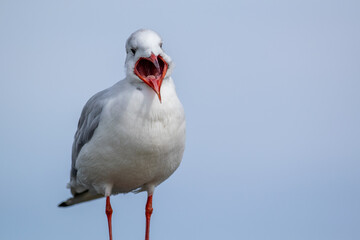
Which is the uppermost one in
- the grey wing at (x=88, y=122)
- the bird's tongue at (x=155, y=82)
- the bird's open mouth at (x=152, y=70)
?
the bird's open mouth at (x=152, y=70)

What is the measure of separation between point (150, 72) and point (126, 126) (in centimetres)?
65

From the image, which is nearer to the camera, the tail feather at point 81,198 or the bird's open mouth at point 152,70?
the bird's open mouth at point 152,70

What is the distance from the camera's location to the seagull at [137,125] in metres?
8.06

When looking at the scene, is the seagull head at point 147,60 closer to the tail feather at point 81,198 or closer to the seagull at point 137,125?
the seagull at point 137,125

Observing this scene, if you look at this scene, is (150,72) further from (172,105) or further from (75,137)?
(75,137)

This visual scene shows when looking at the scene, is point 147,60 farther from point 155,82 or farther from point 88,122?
point 88,122

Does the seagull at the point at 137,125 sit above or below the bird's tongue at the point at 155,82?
below

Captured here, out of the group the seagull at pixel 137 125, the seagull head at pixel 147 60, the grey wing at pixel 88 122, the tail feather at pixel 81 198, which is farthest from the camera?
the tail feather at pixel 81 198

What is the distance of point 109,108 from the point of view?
27.8 feet

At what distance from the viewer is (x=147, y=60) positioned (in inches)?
320

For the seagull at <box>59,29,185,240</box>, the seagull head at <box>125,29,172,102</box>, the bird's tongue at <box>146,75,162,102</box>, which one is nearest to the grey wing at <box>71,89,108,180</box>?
the seagull at <box>59,29,185,240</box>

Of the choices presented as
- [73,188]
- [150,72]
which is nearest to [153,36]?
[150,72]

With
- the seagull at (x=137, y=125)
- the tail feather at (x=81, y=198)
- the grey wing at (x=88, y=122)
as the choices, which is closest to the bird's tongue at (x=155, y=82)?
the seagull at (x=137, y=125)

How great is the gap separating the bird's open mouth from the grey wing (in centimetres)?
76
